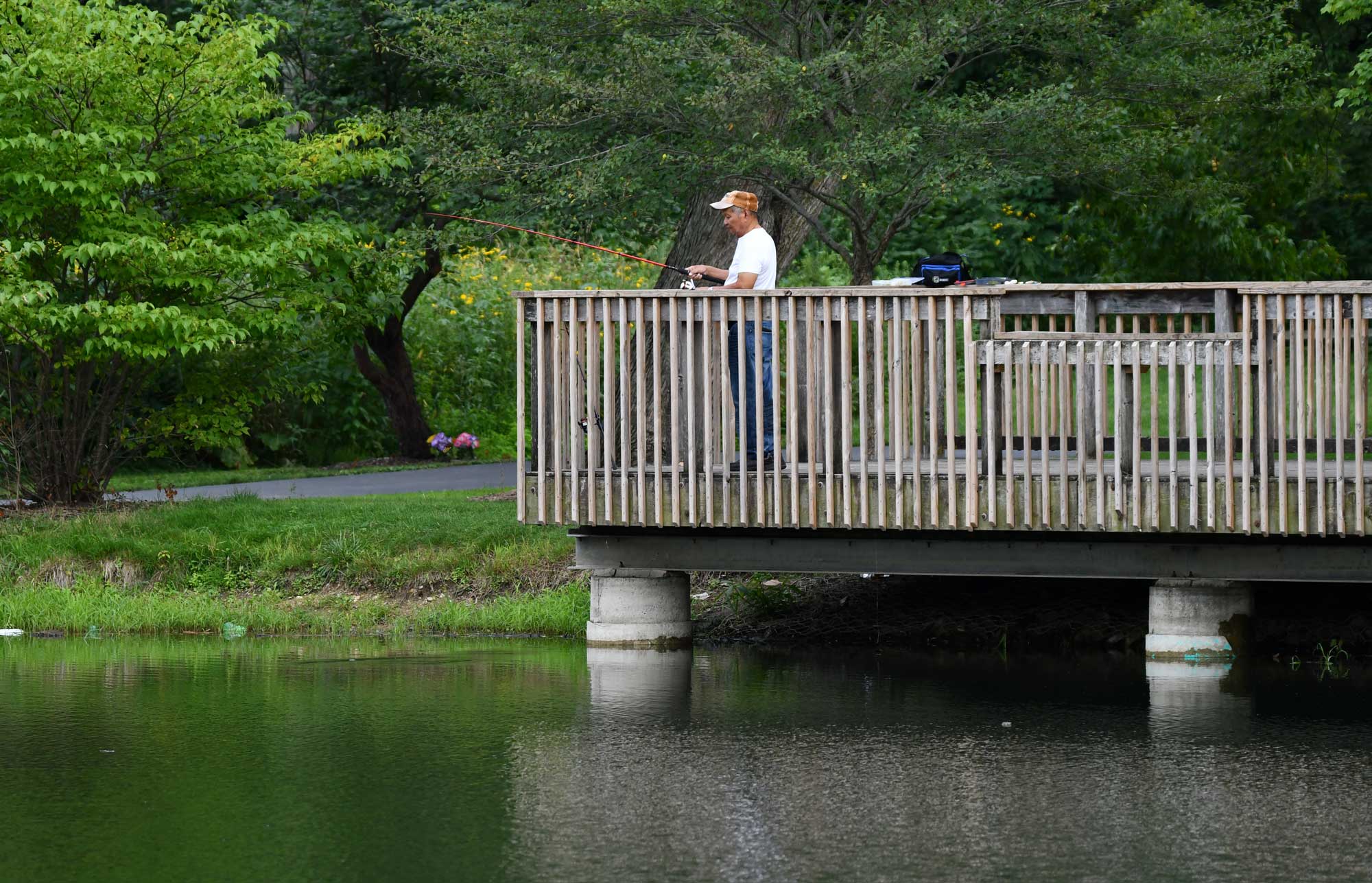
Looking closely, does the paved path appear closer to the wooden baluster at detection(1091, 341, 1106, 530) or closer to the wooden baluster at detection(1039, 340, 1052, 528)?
the wooden baluster at detection(1039, 340, 1052, 528)

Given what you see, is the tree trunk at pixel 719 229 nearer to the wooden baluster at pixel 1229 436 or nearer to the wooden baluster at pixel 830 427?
the wooden baluster at pixel 830 427

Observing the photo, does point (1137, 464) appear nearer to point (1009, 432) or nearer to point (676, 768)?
point (1009, 432)

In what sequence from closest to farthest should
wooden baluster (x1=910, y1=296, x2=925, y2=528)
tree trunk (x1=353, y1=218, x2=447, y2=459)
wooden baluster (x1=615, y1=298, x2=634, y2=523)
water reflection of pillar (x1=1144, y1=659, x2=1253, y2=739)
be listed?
1. water reflection of pillar (x1=1144, y1=659, x2=1253, y2=739)
2. wooden baluster (x1=910, y1=296, x2=925, y2=528)
3. wooden baluster (x1=615, y1=298, x2=634, y2=523)
4. tree trunk (x1=353, y1=218, x2=447, y2=459)

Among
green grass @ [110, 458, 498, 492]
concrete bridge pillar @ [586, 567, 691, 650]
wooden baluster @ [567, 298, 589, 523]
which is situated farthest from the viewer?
green grass @ [110, 458, 498, 492]

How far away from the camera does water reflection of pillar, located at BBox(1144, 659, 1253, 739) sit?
9562mm

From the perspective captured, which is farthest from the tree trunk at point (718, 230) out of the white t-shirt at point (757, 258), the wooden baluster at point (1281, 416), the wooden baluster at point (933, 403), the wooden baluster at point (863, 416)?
the wooden baluster at point (1281, 416)

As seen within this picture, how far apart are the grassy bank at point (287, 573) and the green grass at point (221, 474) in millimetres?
6395

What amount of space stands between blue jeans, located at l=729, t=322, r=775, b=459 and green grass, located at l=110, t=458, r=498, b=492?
36.5 ft

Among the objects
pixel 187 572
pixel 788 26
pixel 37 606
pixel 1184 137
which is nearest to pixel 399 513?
pixel 187 572

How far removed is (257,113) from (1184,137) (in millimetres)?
7799

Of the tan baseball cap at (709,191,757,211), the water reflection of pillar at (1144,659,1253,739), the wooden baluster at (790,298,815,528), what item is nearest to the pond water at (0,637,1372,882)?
the water reflection of pillar at (1144,659,1253,739)

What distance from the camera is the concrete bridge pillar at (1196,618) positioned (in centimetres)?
1179

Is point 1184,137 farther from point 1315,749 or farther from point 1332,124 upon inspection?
point 1315,749

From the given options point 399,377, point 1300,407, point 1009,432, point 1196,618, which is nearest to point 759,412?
point 1009,432
